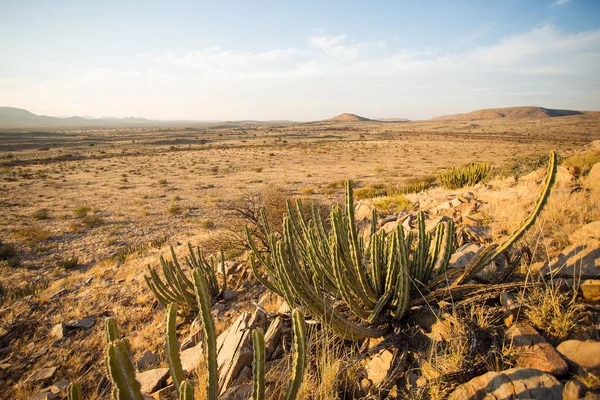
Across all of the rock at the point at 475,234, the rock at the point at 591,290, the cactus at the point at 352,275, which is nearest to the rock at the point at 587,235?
the rock at the point at 591,290

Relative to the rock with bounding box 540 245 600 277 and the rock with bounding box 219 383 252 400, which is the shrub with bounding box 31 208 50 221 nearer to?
the rock with bounding box 219 383 252 400

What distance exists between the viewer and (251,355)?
273 cm

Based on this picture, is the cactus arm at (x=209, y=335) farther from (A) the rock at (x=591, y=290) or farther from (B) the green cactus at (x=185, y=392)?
(A) the rock at (x=591, y=290)

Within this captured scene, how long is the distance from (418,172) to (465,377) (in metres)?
21.5

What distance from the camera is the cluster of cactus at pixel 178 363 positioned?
1537 mm

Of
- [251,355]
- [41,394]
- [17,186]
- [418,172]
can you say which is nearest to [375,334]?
[251,355]

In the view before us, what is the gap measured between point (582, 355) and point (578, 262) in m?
1.14

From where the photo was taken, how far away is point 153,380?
2908 millimetres

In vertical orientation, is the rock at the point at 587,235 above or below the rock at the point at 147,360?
above

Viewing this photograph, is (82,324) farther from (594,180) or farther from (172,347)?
(594,180)

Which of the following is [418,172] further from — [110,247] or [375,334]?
[375,334]

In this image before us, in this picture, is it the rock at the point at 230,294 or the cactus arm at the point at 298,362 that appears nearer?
the cactus arm at the point at 298,362

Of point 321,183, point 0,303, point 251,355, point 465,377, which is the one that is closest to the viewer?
point 465,377

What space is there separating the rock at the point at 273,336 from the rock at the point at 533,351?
1863mm
